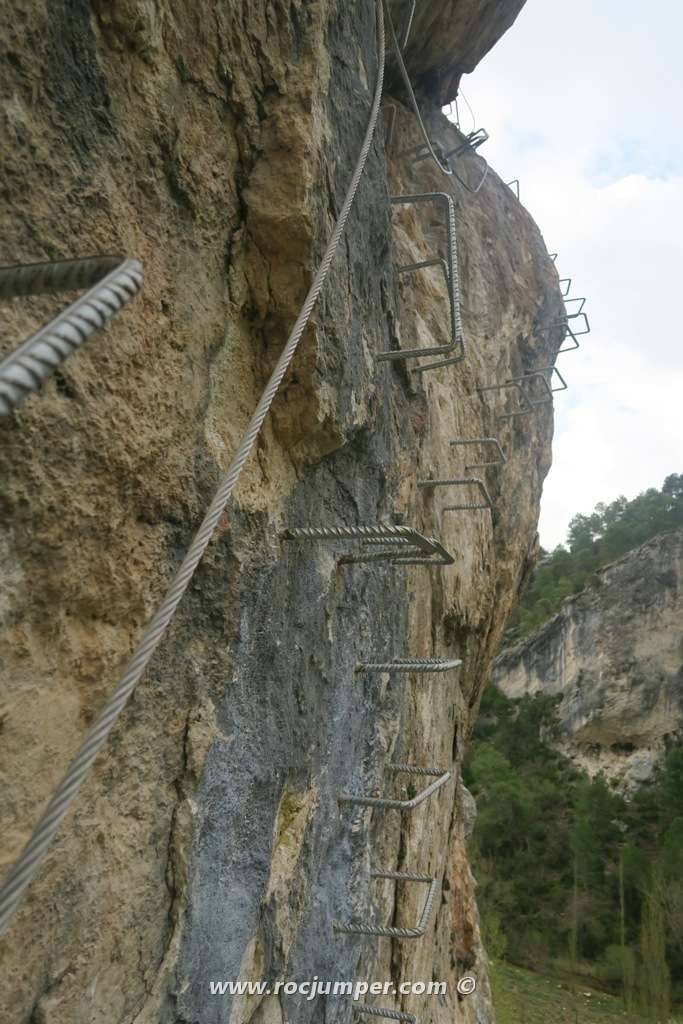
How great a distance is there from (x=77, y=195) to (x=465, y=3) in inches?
169

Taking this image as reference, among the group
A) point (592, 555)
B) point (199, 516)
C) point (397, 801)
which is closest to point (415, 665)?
point (397, 801)

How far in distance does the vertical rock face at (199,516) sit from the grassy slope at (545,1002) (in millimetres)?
11709

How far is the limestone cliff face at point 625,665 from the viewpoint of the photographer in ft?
69.4

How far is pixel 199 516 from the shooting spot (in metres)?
1.70

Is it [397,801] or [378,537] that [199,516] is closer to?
[378,537]

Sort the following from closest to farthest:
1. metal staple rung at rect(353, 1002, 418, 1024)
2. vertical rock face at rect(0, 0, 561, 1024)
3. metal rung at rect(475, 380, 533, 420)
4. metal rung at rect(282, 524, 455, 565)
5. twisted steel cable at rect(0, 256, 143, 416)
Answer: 1. twisted steel cable at rect(0, 256, 143, 416)
2. vertical rock face at rect(0, 0, 561, 1024)
3. metal rung at rect(282, 524, 455, 565)
4. metal staple rung at rect(353, 1002, 418, 1024)
5. metal rung at rect(475, 380, 533, 420)

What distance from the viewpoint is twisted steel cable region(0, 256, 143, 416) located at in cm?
57

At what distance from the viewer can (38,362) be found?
0.59m

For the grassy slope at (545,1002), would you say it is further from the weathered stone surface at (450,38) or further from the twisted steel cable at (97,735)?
the twisted steel cable at (97,735)

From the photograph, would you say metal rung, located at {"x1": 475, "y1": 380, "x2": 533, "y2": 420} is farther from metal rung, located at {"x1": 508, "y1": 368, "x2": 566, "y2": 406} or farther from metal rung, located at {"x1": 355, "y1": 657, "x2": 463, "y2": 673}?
metal rung, located at {"x1": 355, "y1": 657, "x2": 463, "y2": 673}

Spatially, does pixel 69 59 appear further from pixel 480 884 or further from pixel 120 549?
pixel 480 884

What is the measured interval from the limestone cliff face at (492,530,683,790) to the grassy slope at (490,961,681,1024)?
691cm

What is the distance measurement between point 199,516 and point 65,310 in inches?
41.5

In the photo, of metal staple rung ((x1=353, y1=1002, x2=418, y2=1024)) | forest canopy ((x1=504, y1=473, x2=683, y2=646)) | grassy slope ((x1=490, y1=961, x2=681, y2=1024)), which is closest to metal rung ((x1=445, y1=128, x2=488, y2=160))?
metal staple rung ((x1=353, y1=1002, x2=418, y2=1024))
